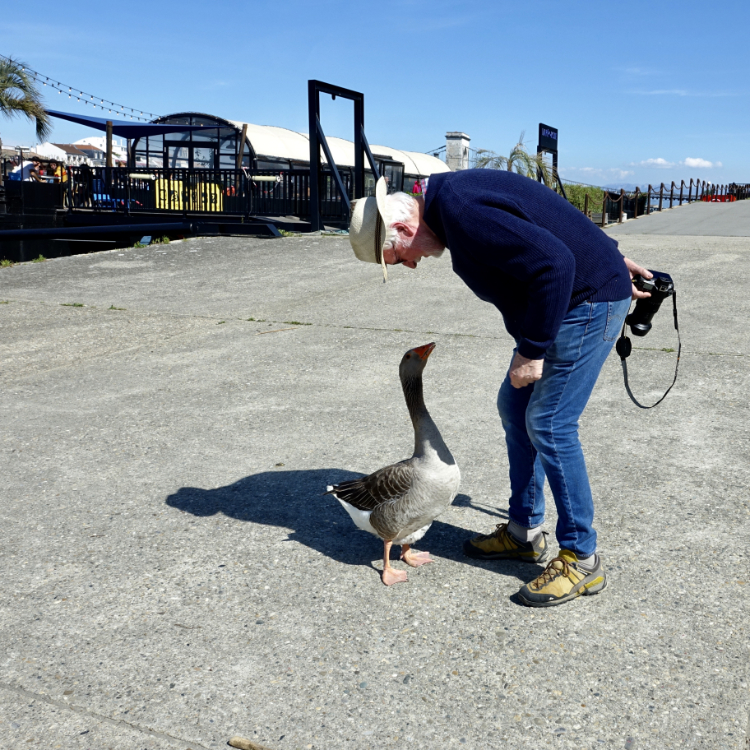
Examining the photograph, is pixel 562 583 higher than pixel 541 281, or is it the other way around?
pixel 541 281

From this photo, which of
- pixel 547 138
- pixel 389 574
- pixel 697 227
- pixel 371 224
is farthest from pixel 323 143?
pixel 389 574

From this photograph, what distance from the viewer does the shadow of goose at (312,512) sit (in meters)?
3.54

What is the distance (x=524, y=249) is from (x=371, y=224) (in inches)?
24.8

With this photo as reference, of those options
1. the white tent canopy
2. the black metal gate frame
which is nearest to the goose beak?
the black metal gate frame

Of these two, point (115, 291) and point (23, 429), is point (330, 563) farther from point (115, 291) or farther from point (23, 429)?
point (115, 291)

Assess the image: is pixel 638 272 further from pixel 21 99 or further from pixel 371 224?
pixel 21 99

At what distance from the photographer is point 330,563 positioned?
3436mm

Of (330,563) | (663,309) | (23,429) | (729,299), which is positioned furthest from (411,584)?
(729,299)

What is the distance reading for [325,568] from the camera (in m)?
3.38

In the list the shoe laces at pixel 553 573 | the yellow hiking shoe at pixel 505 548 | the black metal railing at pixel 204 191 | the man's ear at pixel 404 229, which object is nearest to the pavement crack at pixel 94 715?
the shoe laces at pixel 553 573

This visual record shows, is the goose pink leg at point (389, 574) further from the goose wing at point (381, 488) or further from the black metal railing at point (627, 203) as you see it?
the black metal railing at point (627, 203)

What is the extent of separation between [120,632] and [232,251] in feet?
38.1

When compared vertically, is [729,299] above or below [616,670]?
above

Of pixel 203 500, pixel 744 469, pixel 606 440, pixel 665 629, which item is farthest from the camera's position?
pixel 606 440
